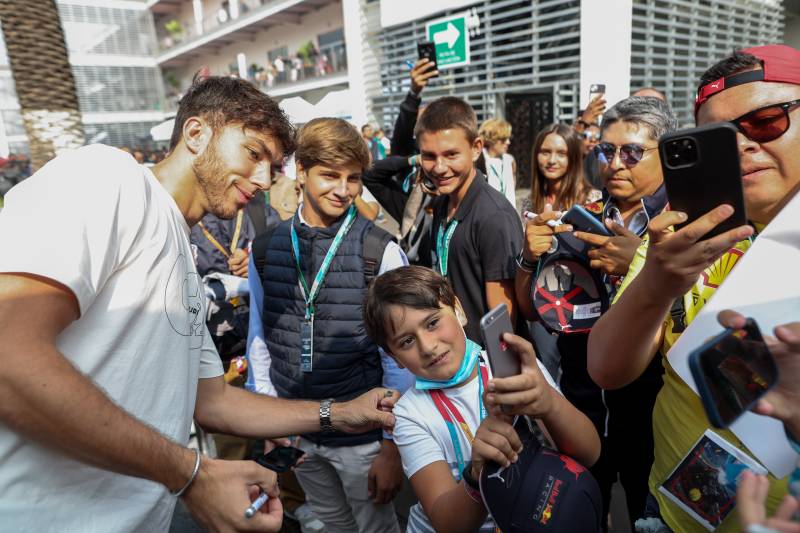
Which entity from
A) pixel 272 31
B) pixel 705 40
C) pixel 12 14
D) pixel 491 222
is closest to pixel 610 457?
pixel 491 222

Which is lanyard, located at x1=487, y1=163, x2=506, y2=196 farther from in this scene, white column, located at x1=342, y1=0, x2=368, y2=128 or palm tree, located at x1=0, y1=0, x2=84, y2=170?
white column, located at x1=342, y1=0, x2=368, y2=128

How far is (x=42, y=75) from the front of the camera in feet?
14.1

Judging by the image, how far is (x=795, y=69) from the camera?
1.32 meters

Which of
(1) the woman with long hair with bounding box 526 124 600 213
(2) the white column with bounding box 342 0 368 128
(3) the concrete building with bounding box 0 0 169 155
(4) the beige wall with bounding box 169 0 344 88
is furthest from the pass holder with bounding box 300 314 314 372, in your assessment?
(3) the concrete building with bounding box 0 0 169 155

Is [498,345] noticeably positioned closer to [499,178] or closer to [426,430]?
[426,430]

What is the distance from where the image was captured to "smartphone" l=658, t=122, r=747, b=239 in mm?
985

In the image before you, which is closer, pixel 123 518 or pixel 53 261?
pixel 53 261

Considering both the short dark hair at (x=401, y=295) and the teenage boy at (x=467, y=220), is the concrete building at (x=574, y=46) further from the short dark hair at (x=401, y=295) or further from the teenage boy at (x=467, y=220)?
the short dark hair at (x=401, y=295)

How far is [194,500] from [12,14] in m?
4.68

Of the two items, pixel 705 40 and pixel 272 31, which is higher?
pixel 272 31

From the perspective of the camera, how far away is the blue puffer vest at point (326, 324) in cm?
238

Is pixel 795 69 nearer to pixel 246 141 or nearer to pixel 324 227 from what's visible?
pixel 246 141

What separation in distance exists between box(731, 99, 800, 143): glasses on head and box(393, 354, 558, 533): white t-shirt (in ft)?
2.87

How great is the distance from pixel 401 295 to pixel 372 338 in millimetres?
262
